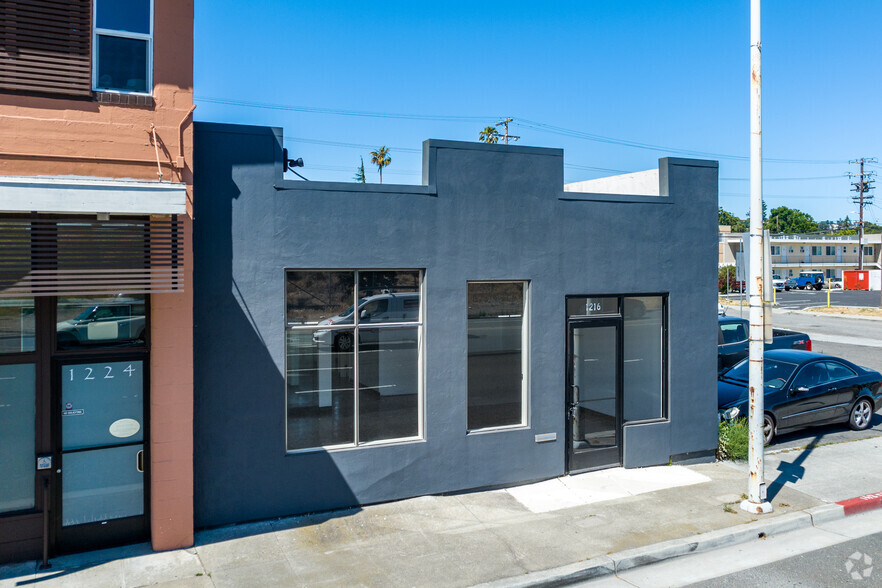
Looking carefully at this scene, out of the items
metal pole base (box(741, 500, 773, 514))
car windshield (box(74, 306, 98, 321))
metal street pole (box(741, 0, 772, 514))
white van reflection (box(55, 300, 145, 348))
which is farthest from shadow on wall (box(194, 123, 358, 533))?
metal street pole (box(741, 0, 772, 514))

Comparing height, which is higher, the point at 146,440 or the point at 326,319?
the point at 326,319

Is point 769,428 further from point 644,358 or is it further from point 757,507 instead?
point 757,507

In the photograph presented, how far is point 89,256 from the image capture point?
678 centimetres

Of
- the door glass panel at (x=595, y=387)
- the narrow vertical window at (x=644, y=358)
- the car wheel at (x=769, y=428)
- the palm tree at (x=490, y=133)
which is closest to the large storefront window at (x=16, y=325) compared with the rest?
the door glass panel at (x=595, y=387)

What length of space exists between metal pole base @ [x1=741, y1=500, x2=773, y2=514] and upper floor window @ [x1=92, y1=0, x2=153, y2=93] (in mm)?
8680

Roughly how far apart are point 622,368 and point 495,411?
7.08 feet

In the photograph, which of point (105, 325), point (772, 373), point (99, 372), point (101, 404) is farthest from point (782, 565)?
point (105, 325)

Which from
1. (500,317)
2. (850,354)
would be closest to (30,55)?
(500,317)

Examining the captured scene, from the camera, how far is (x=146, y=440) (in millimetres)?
7398

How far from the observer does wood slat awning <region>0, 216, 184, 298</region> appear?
Result: 655cm

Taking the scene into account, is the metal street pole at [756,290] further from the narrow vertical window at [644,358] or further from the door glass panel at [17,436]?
the door glass panel at [17,436]

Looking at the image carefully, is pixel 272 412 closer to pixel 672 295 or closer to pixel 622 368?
pixel 622 368

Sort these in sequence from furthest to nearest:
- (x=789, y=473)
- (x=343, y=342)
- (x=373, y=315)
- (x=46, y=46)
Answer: (x=789, y=473) → (x=373, y=315) → (x=343, y=342) → (x=46, y=46)

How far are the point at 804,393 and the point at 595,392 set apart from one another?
516cm
